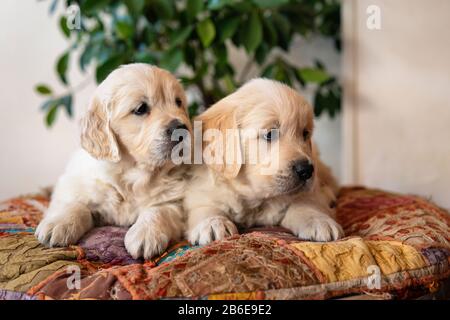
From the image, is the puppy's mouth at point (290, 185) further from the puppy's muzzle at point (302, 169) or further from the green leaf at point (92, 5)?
the green leaf at point (92, 5)

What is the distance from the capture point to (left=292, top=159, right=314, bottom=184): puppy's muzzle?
6.19ft

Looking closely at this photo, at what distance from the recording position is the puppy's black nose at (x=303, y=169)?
189 centimetres

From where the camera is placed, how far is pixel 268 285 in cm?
146

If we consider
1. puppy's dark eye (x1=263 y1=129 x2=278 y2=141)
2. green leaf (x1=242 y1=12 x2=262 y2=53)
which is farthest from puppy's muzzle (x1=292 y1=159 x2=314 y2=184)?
green leaf (x1=242 y1=12 x2=262 y2=53)

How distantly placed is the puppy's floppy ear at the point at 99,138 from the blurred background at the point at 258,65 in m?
0.92

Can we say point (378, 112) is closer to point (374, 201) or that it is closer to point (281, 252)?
point (374, 201)

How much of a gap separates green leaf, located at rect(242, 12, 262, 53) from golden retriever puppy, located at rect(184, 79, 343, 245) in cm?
97

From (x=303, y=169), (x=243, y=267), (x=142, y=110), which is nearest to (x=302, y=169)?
(x=303, y=169)

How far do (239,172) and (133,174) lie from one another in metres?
0.49

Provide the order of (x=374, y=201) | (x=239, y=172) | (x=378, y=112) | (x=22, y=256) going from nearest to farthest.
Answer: (x=22, y=256) → (x=239, y=172) → (x=374, y=201) → (x=378, y=112)

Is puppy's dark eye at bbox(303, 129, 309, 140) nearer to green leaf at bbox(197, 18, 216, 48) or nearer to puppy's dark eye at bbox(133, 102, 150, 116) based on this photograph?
puppy's dark eye at bbox(133, 102, 150, 116)

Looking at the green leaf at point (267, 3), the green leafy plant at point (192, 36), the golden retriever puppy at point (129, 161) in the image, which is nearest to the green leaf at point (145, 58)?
the green leafy plant at point (192, 36)

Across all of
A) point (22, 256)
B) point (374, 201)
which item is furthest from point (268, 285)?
point (374, 201)

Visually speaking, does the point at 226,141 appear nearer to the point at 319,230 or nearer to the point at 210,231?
the point at 210,231
